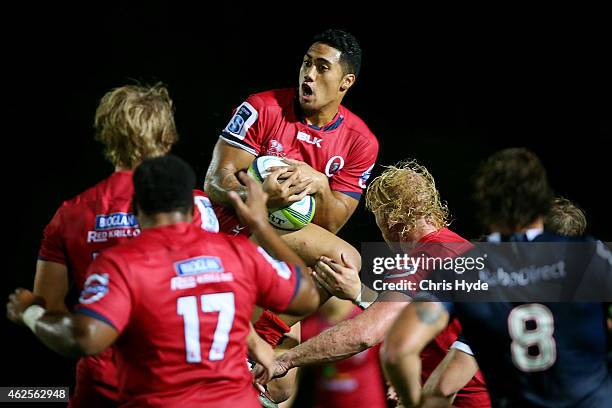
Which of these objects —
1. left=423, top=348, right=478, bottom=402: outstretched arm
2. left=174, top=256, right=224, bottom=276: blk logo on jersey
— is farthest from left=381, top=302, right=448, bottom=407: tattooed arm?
left=423, top=348, right=478, bottom=402: outstretched arm

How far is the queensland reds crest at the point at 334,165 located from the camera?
5430 mm

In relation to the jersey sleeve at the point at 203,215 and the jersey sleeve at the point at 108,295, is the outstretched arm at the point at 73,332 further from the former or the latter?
the jersey sleeve at the point at 203,215

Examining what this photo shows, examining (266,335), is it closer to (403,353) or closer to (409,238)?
(409,238)

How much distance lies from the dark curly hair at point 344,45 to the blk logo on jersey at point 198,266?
2.47m

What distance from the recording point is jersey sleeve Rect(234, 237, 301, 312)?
10.9 ft

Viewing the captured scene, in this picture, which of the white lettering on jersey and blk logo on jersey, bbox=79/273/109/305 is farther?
the white lettering on jersey

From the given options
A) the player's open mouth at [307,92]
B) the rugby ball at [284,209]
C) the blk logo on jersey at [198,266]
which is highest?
the player's open mouth at [307,92]

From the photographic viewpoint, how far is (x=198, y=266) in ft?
10.4

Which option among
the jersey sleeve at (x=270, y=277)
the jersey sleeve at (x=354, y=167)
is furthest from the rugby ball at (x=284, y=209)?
the jersey sleeve at (x=270, y=277)

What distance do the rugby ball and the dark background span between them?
2034 mm

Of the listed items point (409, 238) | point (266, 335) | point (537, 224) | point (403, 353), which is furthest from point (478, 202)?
point (266, 335)

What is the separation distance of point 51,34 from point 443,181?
130 inches

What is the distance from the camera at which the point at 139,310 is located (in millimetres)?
3082

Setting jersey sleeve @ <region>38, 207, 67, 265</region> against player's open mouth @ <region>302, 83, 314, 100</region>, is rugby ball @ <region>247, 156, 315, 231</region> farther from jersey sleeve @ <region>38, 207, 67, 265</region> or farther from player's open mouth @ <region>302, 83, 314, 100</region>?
jersey sleeve @ <region>38, 207, 67, 265</region>
